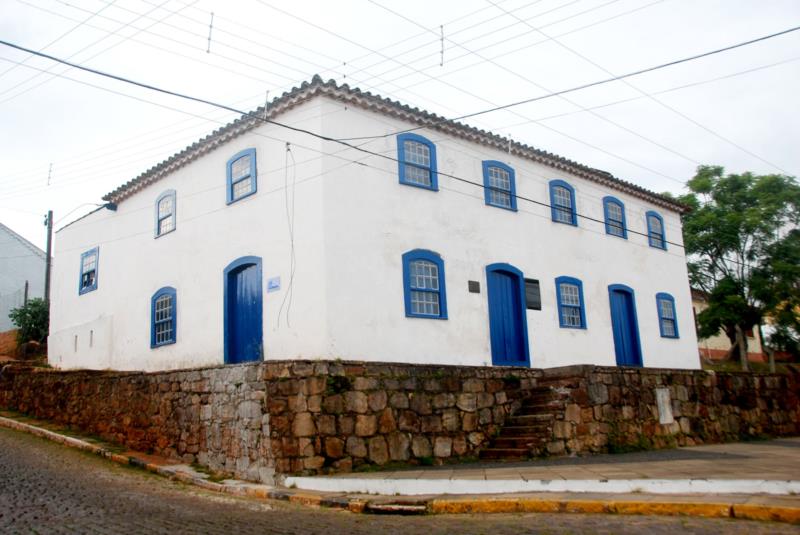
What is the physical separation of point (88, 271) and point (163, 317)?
4848 mm

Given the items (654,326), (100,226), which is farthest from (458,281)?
(100,226)

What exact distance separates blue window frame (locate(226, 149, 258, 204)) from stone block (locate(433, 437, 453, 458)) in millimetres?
6116

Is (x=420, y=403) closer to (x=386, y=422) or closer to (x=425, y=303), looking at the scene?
(x=386, y=422)

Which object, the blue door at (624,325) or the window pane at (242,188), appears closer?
the window pane at (242,188)

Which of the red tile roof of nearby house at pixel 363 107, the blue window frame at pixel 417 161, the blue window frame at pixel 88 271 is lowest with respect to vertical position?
the blue window frame at pixel 88 271

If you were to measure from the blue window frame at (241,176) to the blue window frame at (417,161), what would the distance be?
2.99 meters

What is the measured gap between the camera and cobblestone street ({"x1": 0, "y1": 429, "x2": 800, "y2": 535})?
6.63 m

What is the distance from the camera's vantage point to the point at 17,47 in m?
7.95

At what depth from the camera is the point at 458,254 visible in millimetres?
14102

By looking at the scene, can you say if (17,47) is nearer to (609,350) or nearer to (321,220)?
(321,220)

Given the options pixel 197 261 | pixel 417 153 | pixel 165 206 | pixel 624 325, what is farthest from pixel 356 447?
pixel 624 325

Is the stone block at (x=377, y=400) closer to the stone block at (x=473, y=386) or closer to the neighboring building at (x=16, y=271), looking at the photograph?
the stone block at (x=473, y=386)

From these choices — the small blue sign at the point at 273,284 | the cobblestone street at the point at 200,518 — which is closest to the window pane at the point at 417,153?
the small blue sign at the point at 273,284

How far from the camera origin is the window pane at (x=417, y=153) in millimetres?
13758
